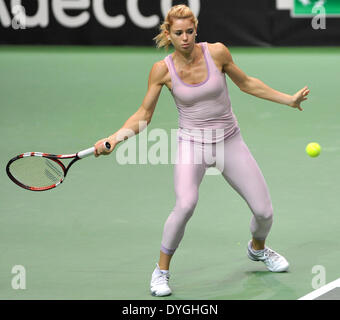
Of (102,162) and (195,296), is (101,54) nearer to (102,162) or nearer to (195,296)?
(102,162)

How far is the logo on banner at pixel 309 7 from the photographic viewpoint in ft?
45.4

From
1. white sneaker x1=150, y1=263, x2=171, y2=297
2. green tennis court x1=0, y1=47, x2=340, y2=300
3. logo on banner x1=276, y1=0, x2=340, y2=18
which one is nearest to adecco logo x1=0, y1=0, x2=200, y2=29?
logo on banner x1=276, y1=0, x2=340, y2=18

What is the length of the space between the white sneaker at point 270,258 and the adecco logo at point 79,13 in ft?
27.8

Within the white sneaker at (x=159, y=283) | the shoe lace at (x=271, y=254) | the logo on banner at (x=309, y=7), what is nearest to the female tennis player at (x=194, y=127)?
the white sneaker at (x=159, y=283)

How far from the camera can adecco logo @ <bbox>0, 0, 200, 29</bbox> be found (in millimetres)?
14172

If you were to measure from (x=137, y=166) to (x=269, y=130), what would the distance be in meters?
1.96

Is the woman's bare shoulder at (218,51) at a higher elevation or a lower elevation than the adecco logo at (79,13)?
lower

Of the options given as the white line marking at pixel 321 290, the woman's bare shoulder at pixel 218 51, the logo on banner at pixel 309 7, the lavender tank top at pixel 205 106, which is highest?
the logo on banner at pixel 309 7

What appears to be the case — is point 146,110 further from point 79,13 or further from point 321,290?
point 79,13

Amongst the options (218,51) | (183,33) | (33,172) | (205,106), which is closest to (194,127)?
(205,106)

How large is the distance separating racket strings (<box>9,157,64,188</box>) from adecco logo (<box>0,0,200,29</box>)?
839 centimetres

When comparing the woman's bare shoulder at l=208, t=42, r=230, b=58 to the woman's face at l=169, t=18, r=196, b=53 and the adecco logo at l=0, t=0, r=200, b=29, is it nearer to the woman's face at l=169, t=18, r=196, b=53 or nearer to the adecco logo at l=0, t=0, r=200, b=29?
the woman's face at l=169, t=18, r=196, b=53

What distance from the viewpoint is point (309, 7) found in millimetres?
13953

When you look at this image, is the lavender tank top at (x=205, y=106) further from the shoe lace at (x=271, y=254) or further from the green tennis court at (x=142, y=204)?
the green tennis court at (x=142, y=204)
